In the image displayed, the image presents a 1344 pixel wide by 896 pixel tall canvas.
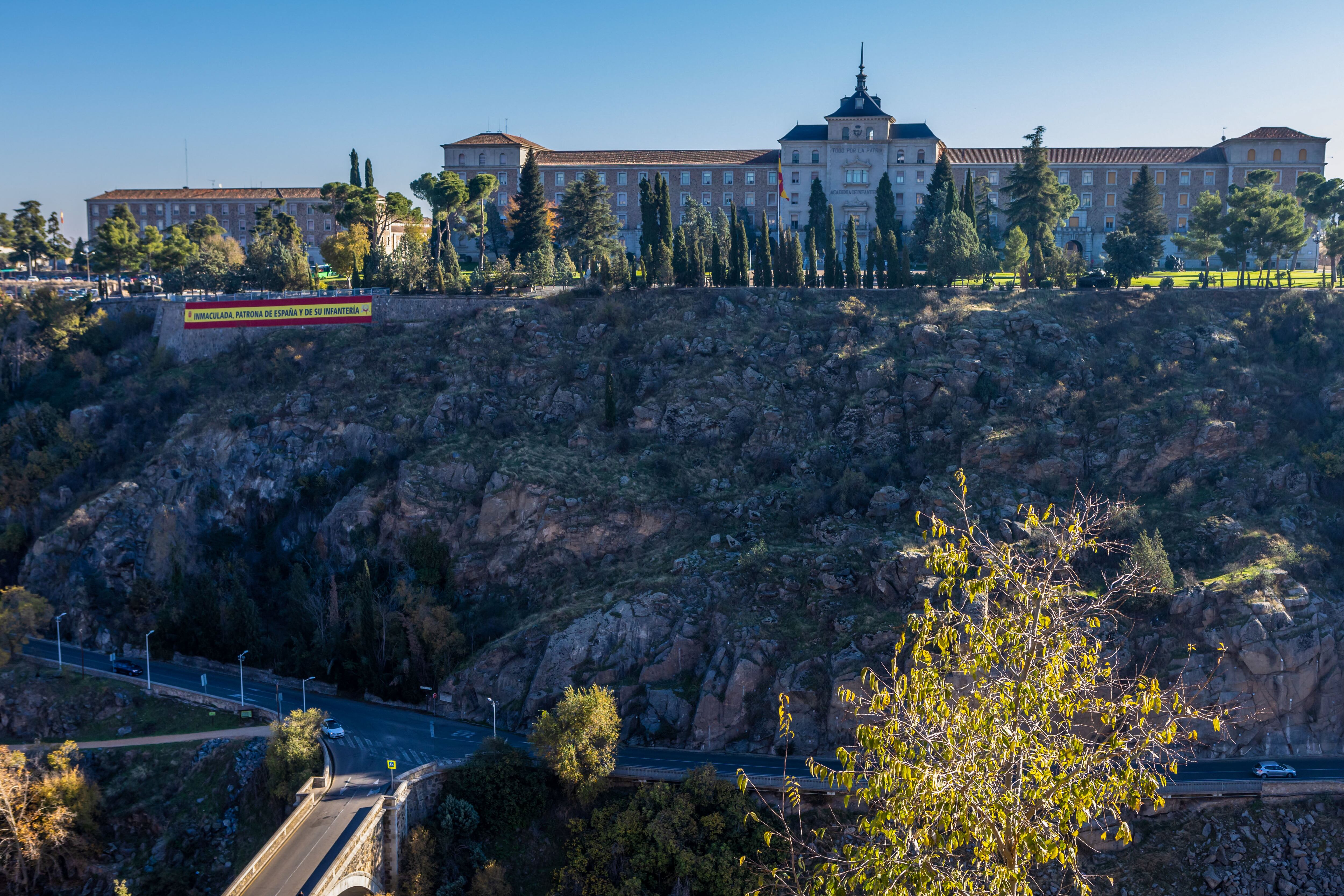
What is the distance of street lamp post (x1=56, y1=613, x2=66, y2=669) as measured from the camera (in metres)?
54.4

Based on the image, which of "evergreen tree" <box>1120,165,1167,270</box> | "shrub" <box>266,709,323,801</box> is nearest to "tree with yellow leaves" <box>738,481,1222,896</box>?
"shrub" <box>266,709,323,801</box>

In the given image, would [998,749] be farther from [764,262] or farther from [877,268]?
[877,268]

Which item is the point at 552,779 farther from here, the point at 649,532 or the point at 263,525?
the point at 263,525

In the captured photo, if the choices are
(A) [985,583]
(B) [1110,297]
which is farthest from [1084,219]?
(A) [985,583]

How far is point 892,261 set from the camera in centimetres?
7288

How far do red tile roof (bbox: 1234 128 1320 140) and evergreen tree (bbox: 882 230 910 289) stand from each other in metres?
43.5

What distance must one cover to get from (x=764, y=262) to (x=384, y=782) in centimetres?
4652

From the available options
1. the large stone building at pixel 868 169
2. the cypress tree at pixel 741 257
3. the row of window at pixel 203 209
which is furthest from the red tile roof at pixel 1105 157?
the row of window at pixel 203 209

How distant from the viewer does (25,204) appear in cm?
10000

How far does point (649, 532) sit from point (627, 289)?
→ 82.5ft

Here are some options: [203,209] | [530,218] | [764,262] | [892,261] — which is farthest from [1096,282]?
[203,209]

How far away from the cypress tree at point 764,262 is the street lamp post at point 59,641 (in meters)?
49.4

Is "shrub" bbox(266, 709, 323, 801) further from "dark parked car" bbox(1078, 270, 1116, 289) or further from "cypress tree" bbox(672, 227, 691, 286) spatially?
"dark parked car" bbox(1078, 270, 1116, 289)

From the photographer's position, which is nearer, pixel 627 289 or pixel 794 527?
pixel 794 527
